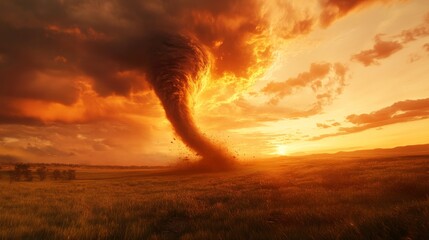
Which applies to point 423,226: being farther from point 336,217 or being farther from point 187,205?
point 187,205

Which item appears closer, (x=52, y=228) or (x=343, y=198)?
(x=52, y=228)

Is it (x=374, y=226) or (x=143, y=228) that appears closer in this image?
(x=374, y=226)

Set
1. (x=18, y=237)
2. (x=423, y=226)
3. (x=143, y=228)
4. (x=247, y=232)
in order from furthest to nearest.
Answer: (x=143, y=228) < (x=18, y=237) < (x=247, y=232) < (x=423, y=226)

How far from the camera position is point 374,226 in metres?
5.64

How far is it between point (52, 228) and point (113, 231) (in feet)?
7.30

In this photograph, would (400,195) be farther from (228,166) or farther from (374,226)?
(228,166)

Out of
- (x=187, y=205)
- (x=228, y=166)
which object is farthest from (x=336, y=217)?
(x=228, y=166)

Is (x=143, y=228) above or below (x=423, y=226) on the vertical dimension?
below

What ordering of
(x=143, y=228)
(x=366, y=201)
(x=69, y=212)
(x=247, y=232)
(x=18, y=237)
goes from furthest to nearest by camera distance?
(x=69, y=212)
(x=366, y=201)
(x=143, y=228)
(x=18, y=237)
(x=247, y=232)

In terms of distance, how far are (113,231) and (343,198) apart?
8.55 metres

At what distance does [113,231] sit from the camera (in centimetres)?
859

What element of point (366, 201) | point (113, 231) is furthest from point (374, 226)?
point (113, 231)

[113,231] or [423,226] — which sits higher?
[423,226]

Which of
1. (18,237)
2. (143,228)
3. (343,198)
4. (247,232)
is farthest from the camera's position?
(343,198)
